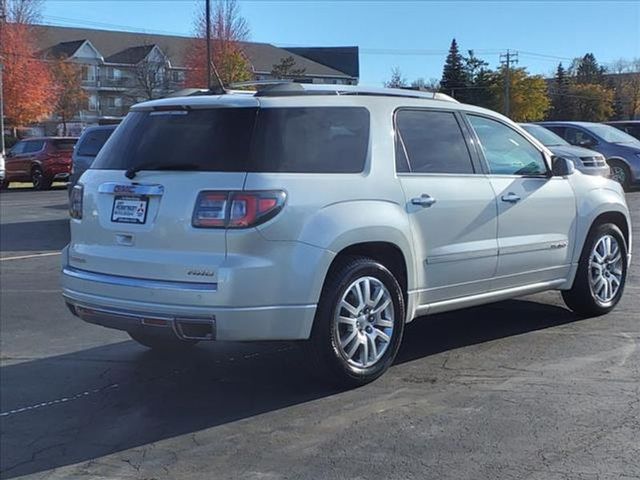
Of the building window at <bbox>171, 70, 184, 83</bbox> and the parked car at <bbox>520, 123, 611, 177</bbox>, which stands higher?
the building window at <bbox>171, 70, 184, 83</bbox>

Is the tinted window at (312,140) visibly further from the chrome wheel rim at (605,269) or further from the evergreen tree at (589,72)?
the evergreen tree at (589,72)

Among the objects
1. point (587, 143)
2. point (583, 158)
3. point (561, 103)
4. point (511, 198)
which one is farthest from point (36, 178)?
point (561, 103)

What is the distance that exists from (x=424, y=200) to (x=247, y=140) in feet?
4.34

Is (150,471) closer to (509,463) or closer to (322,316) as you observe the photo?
(322,316)

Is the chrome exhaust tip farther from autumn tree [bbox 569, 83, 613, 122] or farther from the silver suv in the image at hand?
autumn tree [bbox 569, 83, 613, 122]

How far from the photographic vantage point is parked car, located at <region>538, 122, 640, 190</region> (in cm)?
1811

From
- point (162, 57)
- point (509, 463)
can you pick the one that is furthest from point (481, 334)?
point (162, 57)

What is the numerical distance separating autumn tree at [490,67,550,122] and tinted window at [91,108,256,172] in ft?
221

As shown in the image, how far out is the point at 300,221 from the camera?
4.57 meters

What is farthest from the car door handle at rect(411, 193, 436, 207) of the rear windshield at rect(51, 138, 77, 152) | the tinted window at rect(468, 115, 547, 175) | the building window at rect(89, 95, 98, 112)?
the building window at rect(89, 95, 98, 112)

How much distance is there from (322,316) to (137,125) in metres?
1.78

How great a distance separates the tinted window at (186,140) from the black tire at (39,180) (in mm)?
23788

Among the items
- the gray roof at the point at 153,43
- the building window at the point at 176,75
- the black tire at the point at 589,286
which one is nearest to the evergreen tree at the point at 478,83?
the gray roof at the point at 153,43

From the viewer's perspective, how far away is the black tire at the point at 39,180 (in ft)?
90.3
